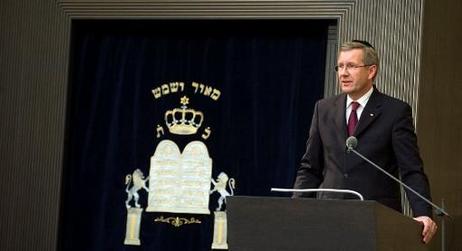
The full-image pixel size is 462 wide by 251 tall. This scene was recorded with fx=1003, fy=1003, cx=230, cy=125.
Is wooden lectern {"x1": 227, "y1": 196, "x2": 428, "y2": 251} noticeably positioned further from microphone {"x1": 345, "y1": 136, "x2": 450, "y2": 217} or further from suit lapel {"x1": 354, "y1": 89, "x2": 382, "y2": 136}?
suit lapel {"x1": 354, "y1": 89, "x2": 382, "y2": 136}

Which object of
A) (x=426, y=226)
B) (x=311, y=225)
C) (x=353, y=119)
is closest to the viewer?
(x=311, y=225)

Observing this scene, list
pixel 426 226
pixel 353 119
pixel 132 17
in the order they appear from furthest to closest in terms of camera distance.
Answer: pixel 132 17 → pixel 353 119 → pixel 426 226

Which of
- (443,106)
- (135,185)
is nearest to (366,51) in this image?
(443,106)

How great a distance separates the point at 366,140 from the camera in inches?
174

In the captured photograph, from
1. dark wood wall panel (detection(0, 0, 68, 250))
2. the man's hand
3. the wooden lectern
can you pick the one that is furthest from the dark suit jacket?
dark wood wall panel (detection(0, 0, 68, 250))

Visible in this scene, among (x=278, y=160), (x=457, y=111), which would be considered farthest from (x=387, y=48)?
(x=278, y=160)

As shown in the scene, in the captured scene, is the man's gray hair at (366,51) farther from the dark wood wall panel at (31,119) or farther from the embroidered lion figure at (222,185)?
the dark wood wall panel at (31,119)

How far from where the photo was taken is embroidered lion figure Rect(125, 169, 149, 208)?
6.72 m

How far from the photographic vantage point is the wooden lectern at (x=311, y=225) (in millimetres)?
3586

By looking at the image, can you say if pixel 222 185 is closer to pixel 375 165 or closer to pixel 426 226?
pixel 426 226

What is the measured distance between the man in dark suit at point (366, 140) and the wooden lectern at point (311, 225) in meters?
0.53

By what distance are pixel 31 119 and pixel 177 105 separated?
3.25ft

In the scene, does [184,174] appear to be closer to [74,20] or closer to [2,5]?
[74,20]

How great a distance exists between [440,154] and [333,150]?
5.23 ft
